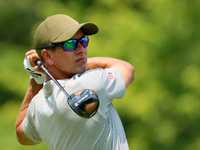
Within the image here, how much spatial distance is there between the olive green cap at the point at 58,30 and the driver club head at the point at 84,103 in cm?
43

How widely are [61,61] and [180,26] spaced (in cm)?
517

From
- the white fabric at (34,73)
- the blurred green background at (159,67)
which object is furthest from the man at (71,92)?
the blurred green background at (159,67)

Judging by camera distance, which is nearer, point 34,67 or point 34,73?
point 34,67

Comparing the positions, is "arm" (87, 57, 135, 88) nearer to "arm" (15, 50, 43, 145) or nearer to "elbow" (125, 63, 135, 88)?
"elbow" (125, 63, 135, 88)

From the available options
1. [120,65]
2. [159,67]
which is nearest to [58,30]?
[120,65]

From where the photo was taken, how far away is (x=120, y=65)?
97.5 inches

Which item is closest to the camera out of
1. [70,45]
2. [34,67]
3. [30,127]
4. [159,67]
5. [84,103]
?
[84,103]

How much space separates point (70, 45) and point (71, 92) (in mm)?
304

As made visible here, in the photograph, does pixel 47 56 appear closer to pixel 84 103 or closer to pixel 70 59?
pixel 70 59

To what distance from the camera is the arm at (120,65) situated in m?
2.36

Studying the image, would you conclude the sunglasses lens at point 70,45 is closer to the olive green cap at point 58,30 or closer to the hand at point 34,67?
the olive green cap at point 58,30

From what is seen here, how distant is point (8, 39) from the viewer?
10.5 meters

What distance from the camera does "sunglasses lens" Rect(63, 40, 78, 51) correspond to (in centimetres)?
216

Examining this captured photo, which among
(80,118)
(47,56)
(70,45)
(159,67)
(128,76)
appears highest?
(70,45)
